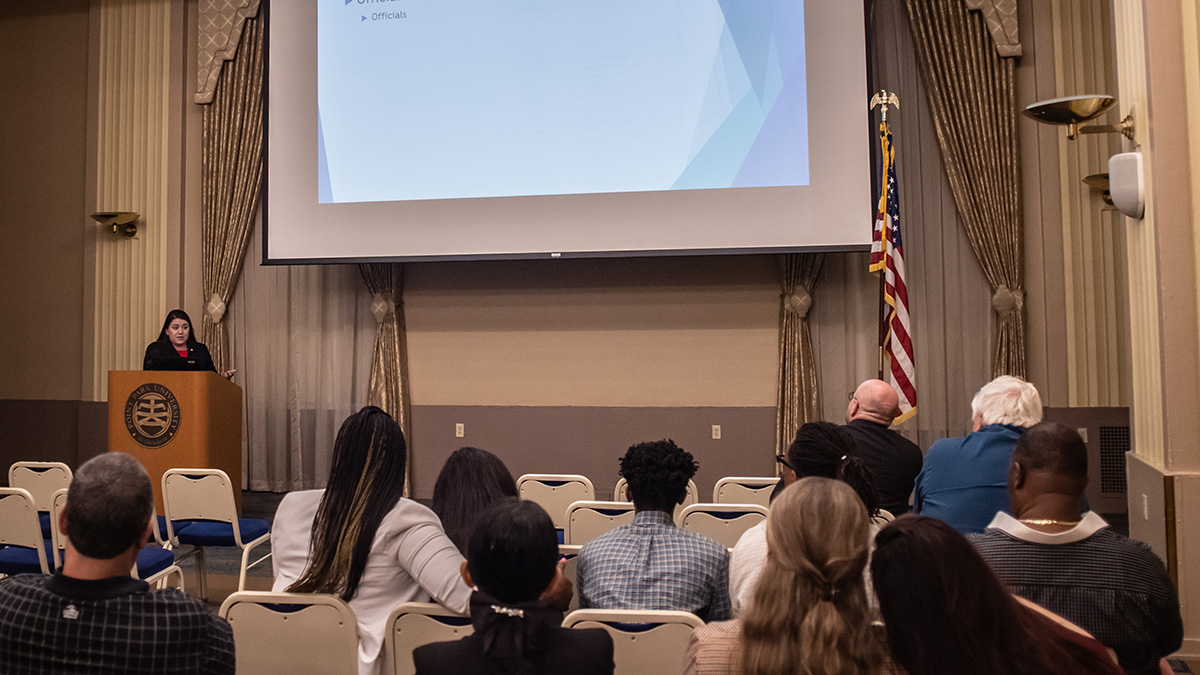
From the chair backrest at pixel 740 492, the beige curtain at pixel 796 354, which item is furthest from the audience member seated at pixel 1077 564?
the beige curtain at pixel 796 354

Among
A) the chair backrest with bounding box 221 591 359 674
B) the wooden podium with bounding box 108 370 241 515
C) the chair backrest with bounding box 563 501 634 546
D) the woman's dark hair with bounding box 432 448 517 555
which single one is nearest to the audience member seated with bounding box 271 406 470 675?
the chair backrest with bounding box 221 591 359 674

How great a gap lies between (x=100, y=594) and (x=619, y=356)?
5390 mm

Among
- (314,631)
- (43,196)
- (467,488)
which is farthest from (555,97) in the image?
(314,631)

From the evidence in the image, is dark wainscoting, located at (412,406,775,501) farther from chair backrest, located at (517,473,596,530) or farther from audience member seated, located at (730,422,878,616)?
audience member seated, located at (730,422,878,616)

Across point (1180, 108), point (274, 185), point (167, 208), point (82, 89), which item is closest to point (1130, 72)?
point (1180, 108)

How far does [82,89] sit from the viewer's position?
7.83m

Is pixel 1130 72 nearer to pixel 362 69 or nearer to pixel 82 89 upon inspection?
pixel 362 69

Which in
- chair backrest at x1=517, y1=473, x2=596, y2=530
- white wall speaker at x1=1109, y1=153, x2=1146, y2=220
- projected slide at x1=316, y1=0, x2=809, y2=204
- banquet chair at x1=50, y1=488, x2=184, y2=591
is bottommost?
banquet chair at x1=50, y1=488, x2=184, y2=591

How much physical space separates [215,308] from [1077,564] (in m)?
7.00

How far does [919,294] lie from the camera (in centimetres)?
645

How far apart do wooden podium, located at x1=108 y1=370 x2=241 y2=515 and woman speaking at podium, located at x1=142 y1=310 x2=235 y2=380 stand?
260 mm

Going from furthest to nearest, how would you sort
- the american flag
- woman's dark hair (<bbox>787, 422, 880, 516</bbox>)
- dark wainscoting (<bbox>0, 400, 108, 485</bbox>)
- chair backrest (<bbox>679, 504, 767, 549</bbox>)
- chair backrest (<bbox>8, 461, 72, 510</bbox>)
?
dark wainscoting (<bbox>0, 400, 108, 485</bbox>) < the american flag < chair backrest (<bbox>8, 461, 72, 510</bbox>) < chair backrest (<bbox>679, 504, 767, 549</bbox>) < woman's dark hair (<bbox>787, 422, 880, 516</bbox>)

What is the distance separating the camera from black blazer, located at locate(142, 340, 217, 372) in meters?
6.22

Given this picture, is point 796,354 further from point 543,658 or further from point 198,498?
point 543,658
